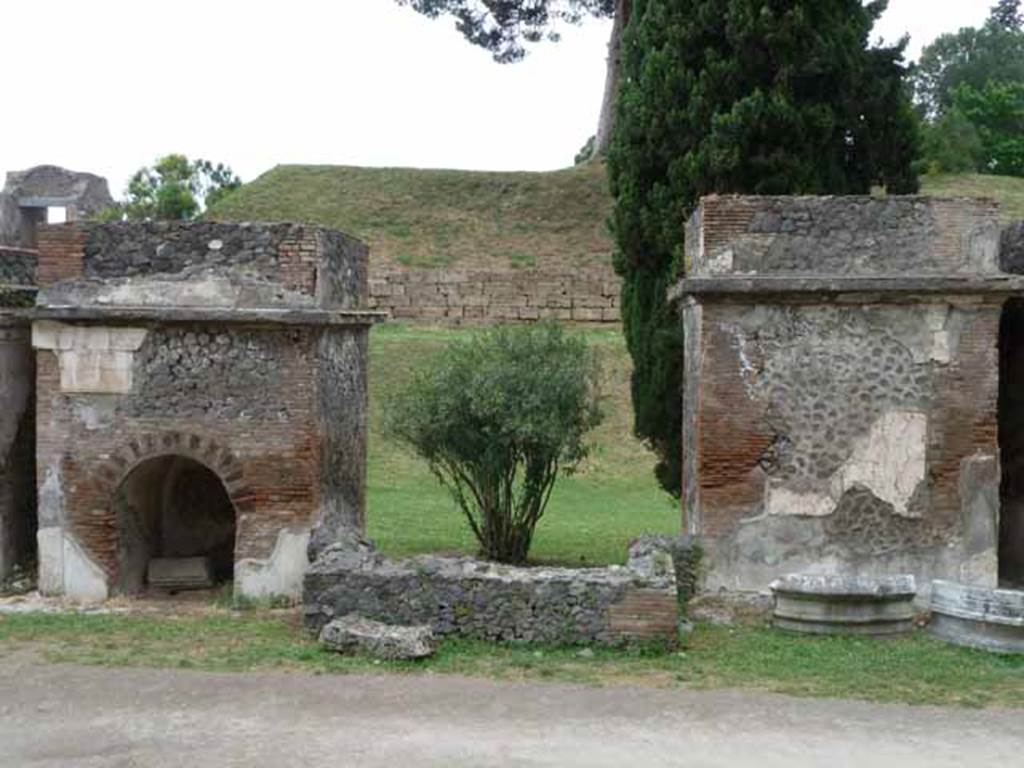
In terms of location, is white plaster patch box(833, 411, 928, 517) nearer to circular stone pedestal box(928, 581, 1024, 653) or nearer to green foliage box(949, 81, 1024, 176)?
circular stone pedestal box(928, 581, 1024, 653)

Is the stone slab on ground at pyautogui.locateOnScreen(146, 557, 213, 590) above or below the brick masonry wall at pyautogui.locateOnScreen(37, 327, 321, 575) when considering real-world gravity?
below

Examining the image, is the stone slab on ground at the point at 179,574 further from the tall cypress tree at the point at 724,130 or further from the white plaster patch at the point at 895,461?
the white plaster patch at the point at 895,461

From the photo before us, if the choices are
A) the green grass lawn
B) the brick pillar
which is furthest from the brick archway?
the green grass lawn

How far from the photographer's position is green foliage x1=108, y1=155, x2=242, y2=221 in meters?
47.4

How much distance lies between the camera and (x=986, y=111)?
4850 cm

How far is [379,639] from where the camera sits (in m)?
10.2

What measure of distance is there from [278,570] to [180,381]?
7.34ft

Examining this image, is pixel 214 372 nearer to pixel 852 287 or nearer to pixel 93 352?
pixel 93 352

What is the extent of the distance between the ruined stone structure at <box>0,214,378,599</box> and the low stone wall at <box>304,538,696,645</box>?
1.55 m

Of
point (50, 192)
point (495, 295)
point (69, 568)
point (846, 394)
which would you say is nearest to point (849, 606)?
point (846, 394)

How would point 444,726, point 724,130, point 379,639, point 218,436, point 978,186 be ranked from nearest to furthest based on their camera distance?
point 444,726, point 379,639, point 218,436, point 724,130, point 978,186

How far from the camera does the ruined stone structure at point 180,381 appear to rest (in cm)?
1227

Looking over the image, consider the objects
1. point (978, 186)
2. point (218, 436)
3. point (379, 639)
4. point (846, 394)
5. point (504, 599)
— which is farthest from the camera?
point (978, 186)

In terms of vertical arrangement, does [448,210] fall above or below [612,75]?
below
